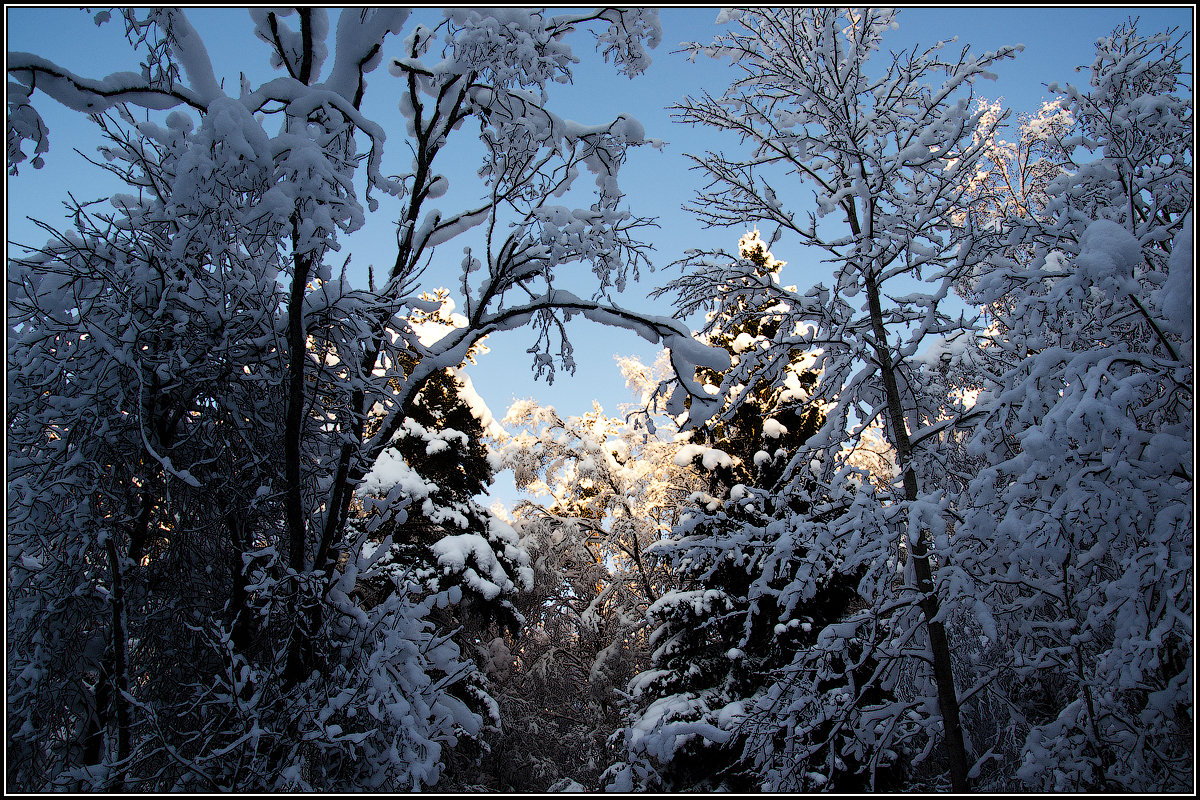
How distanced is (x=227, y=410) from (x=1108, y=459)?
3.84m

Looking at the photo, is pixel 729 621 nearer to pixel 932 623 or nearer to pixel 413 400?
pixel 932 623

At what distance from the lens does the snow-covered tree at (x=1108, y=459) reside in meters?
2.74

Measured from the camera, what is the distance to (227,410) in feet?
7.88

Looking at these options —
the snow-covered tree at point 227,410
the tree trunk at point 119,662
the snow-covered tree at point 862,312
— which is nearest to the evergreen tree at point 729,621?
the snow-covered tree at point 862,312

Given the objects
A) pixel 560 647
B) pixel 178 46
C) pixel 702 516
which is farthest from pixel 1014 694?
pixel 560 647

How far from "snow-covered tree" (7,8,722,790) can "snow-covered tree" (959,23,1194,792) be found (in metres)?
1.86

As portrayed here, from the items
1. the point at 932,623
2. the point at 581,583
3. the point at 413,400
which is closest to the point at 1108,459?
the point at 932,623

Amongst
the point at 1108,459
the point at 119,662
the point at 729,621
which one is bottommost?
the point at 729,621

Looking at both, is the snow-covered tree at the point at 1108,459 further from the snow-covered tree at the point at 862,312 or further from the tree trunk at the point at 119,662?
the tree trunk at the point at 119,662

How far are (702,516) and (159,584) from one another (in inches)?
154

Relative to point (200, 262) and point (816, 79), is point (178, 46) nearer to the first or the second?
point (200, 262)

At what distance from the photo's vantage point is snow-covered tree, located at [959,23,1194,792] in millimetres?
2738

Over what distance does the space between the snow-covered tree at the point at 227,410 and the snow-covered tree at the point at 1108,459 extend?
1.86 meters

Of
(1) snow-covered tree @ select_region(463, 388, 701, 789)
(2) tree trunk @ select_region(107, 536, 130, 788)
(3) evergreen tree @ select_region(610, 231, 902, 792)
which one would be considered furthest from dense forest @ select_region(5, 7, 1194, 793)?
(1) snow-covered tree @ select_region(463, 388, 701, 789)
